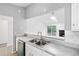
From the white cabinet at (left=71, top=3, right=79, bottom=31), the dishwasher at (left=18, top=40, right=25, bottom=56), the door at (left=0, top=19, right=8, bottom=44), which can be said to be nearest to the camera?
the white cabinet at (left=71, top=3, right=79, bottom=31)

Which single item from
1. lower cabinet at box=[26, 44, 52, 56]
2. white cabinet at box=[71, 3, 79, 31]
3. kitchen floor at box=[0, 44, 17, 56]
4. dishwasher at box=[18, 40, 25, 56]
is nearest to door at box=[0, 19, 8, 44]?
kitchen floor at box=[0, 44, 17, 56]

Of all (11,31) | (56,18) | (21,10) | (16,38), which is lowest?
(16,38)

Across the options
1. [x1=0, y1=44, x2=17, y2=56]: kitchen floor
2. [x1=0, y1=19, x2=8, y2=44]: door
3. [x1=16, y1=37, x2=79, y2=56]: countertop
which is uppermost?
[x1=0, y1=19, x2=8, y2=44]: door

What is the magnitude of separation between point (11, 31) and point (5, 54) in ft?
1.68

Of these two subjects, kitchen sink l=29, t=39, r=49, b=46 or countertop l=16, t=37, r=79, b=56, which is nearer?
countertop l=16, t=37, r=79, b=56

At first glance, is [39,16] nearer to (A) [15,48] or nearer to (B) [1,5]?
(B) [1,5]

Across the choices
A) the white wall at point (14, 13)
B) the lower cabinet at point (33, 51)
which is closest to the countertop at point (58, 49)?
the lower cabinet at point (33, 51)

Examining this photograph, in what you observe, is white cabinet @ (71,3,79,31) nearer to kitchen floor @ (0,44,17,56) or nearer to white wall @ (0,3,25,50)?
white wall @ (0,3,25,50)

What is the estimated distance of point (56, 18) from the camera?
1.26m

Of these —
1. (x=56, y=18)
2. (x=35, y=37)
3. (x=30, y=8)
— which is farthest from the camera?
(x=35, y=37)

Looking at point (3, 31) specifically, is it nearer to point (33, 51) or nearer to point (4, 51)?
point (4, 51)

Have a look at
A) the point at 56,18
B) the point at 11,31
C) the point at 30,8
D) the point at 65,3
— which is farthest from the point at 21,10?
the point at 65,3

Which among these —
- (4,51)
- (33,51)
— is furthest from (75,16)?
(4,51)

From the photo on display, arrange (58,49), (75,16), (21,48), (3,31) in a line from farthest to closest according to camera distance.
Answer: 1. (21,48)
2. (3,31)
3. (58,49)
4. (75,16)
